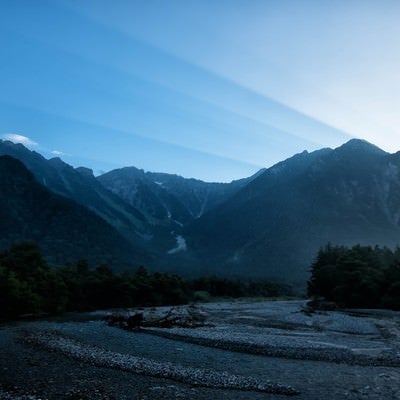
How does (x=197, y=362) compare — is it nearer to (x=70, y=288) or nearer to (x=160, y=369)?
(x=160, y=369)

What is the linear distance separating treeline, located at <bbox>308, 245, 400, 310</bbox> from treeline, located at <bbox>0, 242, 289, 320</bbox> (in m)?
30.4

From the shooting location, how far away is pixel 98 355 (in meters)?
32.3

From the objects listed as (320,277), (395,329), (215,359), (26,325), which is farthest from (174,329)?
(320,277)

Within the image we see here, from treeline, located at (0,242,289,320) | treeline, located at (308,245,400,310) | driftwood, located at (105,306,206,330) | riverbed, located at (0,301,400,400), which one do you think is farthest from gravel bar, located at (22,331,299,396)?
treeline, located at (308,245,400,310)

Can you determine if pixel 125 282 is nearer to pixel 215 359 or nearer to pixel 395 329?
pixel 395 329

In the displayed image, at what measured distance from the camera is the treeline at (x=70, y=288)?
61188 millimetres

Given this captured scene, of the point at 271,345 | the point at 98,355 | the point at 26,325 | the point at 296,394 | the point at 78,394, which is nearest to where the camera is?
the point at 78,394

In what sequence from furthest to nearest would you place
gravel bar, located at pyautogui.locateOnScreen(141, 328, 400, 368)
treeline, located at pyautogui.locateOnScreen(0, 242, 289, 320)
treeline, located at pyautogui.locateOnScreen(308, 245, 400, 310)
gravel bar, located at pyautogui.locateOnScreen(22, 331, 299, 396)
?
treeline, located at pyautogui.locateOnScreen(308, 245, 400, 310) → treeline, located at pyautogui.locateOnScreen(0, 242, 289, 320) → gravel bar, located at pyautogui.locateOnScreen(141, 328, 400, 368) → gravel bar, located at pyautogui.locateOnScreen(22, 331, 299, 396)

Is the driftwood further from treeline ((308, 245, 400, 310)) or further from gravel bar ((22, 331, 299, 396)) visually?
treeline ((308, 245, 400, 310))

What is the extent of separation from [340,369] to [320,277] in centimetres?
7569

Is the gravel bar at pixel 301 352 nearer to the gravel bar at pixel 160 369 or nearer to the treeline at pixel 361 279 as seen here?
the gravel bar at pixel 160 369

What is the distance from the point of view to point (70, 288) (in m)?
78.1

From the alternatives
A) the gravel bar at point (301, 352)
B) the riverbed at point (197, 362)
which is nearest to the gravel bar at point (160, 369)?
the riverbed at point (197, 362)

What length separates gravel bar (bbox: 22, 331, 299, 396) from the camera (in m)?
24.4
